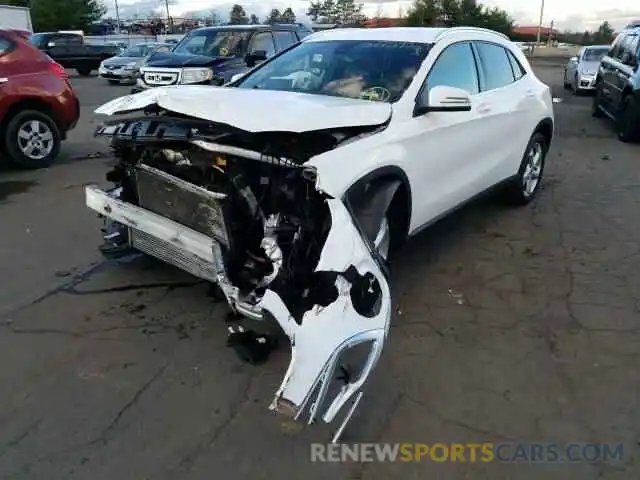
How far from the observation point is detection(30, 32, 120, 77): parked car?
26.6 metres

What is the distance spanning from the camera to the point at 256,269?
3445 mm

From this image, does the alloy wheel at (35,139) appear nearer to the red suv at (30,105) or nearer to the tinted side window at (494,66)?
the red suv at (30,105)

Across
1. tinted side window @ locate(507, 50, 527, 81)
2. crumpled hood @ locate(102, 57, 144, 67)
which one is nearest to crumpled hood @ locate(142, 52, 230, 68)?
tinted side window @ locate(507, 50, 527, 81)

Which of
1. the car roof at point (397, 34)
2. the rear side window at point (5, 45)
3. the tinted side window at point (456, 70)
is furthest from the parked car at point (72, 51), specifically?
the tinted side window at point (456, 70)

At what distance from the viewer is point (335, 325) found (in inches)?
108

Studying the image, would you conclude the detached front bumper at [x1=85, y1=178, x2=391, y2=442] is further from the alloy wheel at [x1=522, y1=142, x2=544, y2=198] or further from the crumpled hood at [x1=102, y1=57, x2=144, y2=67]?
the crumpled hood at [x1=102, y1=57, x2=144, y2=67]

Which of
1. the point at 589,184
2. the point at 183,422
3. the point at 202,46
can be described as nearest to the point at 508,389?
the point at 183,422

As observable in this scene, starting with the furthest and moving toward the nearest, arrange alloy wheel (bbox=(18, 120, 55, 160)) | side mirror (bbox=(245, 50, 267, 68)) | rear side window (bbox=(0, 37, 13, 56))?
side mirror (bbox=(245, 50, 267, 68)) → alloy wheel (bbox=(18, 120, 55, 160)) → rear side window (bbox=(0, 37, 13, 56))

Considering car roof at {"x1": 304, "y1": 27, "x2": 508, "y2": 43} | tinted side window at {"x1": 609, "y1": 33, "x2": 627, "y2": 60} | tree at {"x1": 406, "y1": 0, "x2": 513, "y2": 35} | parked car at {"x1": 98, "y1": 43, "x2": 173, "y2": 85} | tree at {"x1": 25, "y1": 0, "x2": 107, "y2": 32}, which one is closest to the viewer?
car roof at {"x1": 304, "y1": 27, "x2": 508, "y2": 43}

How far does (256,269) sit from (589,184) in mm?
5628

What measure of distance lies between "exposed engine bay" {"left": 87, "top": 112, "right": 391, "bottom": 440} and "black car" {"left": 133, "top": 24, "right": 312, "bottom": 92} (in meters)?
7.24

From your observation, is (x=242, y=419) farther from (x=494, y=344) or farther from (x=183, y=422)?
(x=494, y=344)

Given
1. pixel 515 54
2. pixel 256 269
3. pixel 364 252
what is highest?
pixel 515 54

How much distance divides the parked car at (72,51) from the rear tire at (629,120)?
76.0 ft
